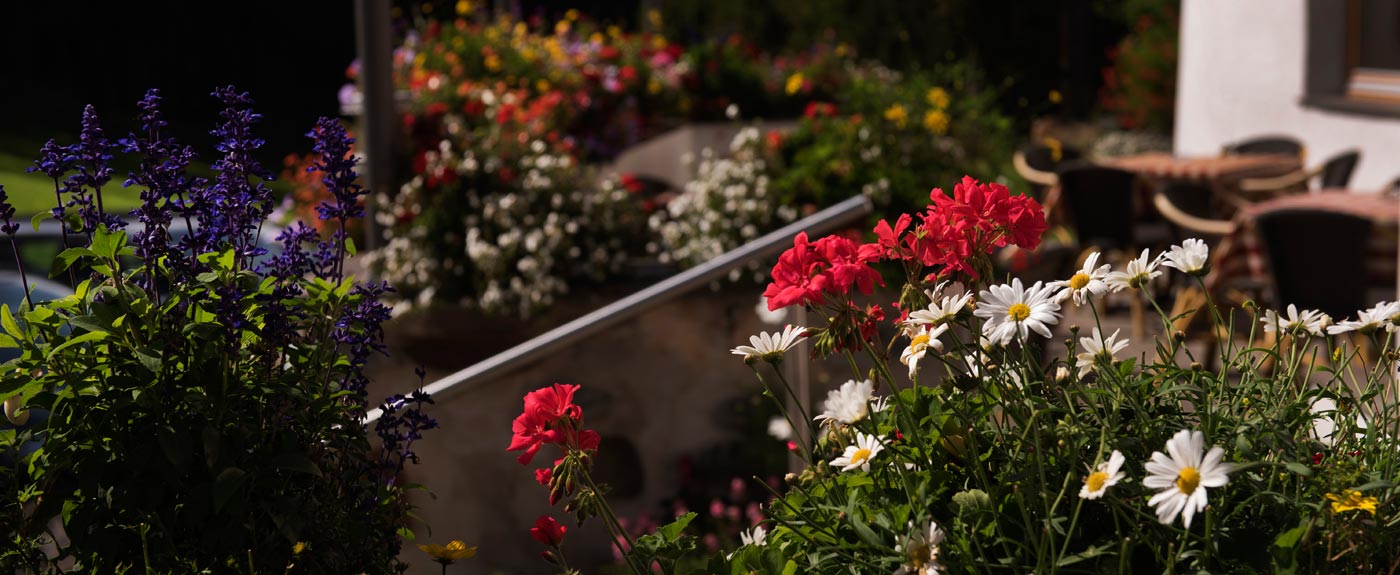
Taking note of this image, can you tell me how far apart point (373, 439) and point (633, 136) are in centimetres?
546

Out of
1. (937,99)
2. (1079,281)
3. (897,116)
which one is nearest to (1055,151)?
(937,99)

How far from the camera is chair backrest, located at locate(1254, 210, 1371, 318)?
178 inches

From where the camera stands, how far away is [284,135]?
5395mm

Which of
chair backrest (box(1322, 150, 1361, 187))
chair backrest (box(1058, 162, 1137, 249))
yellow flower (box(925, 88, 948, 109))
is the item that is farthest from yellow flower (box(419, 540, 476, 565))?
chair backrest (box(1322, 150, 1361, 187))

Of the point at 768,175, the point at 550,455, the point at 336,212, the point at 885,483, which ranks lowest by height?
the point at 550,455

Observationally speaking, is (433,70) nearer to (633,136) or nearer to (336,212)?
(633,136)

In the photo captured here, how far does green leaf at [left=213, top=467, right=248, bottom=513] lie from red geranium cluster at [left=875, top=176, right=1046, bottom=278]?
0.69 m

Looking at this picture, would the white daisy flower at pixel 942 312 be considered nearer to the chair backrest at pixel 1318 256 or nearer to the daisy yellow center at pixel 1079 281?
the daisy yellow center at pixel 1079 281

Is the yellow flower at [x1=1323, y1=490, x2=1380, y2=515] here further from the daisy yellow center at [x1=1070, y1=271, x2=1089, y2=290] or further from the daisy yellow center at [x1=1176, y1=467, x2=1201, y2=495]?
Result: the daisy yellow center at [x1=1070, y1=271, x2=1089, y2=290]

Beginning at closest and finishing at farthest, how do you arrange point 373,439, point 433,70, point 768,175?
point 373,439 < point 768,175 < point 433,70

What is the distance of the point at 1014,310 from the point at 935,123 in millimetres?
4272

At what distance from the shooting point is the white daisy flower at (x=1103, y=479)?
1046mm

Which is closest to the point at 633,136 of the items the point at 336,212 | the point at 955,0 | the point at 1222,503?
the point at 336,212

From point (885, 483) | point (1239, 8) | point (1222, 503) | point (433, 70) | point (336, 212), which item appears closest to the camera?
point (1222, 503)
